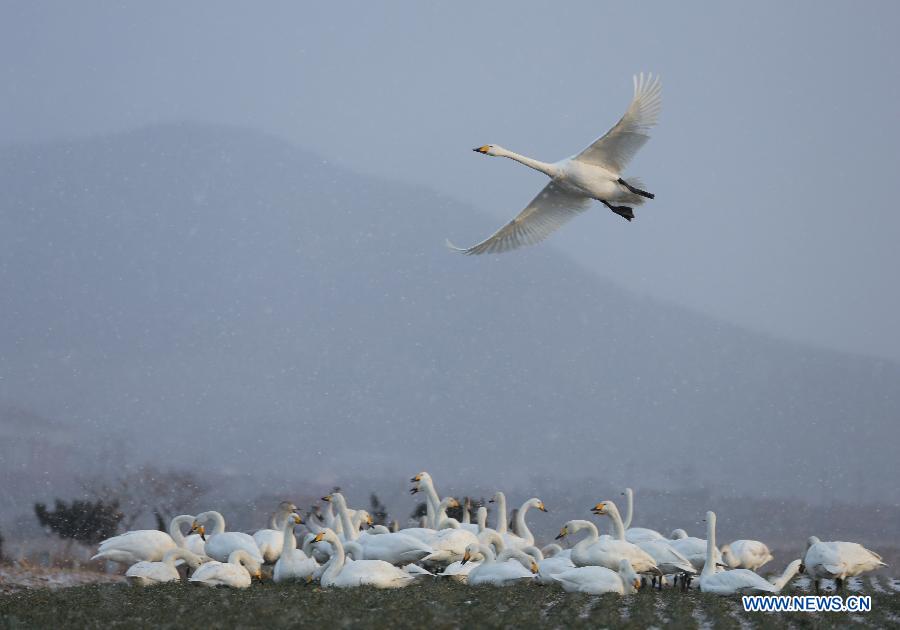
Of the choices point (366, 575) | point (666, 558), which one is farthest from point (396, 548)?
point (666, 558)

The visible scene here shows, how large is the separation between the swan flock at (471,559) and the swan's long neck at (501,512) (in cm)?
221

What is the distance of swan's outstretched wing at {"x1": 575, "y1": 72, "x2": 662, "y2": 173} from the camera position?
2041 centimetres

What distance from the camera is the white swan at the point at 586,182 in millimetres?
20578

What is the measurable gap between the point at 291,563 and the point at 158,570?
7.08ft

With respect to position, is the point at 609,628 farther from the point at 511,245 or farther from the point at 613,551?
the point at 511,245

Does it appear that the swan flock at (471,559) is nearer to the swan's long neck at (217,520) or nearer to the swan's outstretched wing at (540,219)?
the swan's long neck at (217,520)

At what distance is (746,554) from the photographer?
2105 cm

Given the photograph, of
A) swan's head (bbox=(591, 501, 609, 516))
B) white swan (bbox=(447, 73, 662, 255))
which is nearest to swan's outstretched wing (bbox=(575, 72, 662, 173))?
white swan (bbox=(447, 73, 662, 255))

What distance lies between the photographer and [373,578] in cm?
1753

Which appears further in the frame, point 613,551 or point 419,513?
point 419,513

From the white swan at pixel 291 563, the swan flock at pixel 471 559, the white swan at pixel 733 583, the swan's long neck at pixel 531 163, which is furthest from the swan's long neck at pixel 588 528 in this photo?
the swan's long neck at pixel 531 163

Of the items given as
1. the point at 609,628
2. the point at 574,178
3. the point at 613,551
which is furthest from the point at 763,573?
the point at 609,628

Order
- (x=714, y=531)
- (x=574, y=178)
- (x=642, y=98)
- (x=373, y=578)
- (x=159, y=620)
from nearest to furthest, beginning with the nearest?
(x=159, y=620) < (x=373, y=578) < (x=714, y=531) < (x=642, y=98) < (x=574, y=178)

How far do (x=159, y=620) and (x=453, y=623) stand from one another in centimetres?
370
